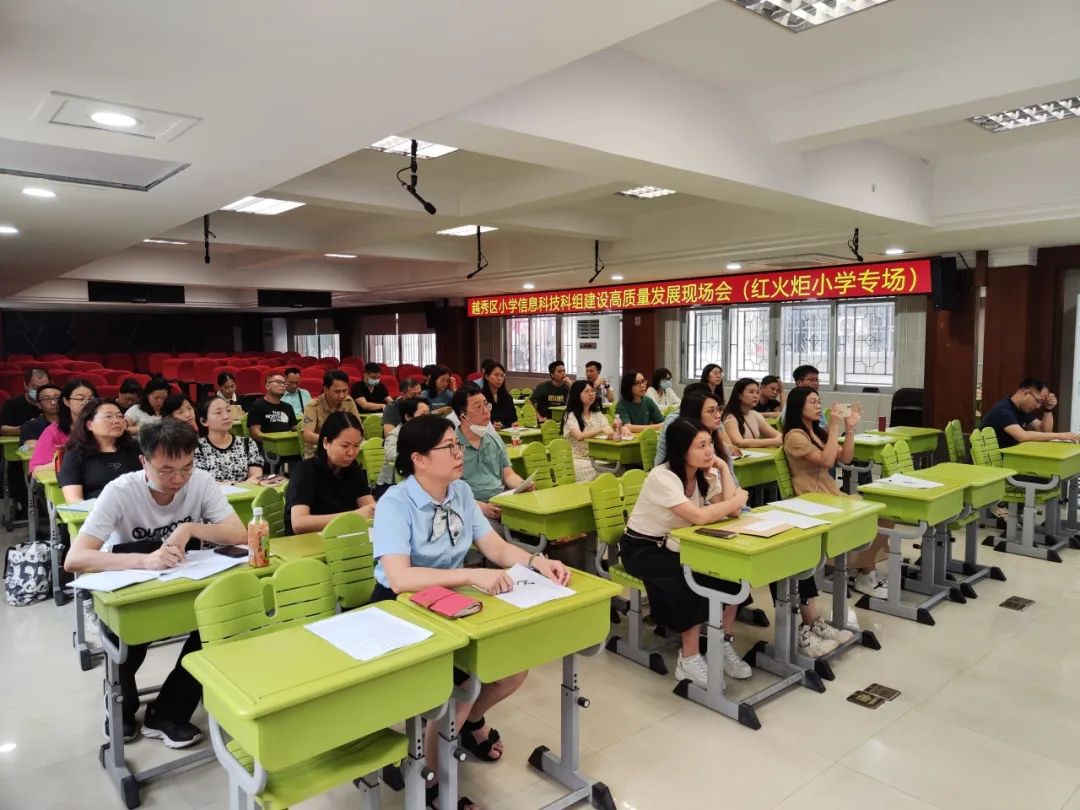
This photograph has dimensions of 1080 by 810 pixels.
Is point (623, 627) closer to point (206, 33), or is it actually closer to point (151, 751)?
point (151, 751)

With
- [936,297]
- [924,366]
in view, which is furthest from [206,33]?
[924,366]

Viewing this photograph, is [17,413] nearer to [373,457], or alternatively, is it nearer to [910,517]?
[373,457]

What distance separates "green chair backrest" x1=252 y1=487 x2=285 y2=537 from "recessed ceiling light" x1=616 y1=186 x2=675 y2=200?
459 centimetres

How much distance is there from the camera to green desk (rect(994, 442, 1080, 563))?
537cm

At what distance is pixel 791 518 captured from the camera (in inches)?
137

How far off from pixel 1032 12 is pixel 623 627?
12.1ft

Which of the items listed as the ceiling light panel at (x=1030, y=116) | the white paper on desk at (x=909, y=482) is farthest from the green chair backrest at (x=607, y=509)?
the ceiling light panel at (x=1030, y=116)

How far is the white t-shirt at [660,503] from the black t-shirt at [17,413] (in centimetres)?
612

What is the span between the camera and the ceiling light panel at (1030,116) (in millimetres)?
4828

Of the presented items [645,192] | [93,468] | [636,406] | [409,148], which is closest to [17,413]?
[93,468]

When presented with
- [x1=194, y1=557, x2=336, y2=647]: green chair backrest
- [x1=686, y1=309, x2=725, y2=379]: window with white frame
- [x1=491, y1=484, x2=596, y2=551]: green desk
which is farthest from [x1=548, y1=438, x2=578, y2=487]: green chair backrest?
[x1=686, y1=309, x2=725, y2=379]: window with white frame

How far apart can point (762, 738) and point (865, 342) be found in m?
8.48

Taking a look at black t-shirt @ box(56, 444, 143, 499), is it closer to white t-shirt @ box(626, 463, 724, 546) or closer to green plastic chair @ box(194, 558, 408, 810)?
green plastic chair @ box(194, 558, 408, 810)

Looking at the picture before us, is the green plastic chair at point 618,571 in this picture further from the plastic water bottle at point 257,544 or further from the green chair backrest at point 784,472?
the plastic water bottle at point 257,544
